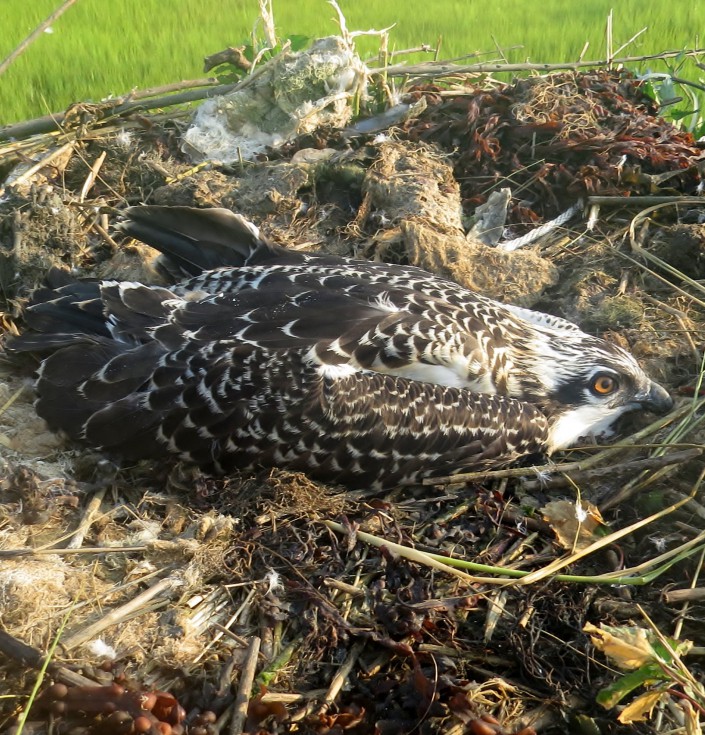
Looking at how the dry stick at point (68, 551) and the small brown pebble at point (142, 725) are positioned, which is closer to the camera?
the small brown pebble at point (142, 725)

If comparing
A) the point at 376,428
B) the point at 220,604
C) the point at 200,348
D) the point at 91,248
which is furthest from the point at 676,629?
the point at 91,248

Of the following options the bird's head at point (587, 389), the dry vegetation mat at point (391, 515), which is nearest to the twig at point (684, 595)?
the dry vegetation mat at point (391, 515)

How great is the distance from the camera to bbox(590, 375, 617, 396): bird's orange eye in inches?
148

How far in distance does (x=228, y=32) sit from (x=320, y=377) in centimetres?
560

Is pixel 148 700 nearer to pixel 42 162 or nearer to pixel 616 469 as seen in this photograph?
pixel 616 469

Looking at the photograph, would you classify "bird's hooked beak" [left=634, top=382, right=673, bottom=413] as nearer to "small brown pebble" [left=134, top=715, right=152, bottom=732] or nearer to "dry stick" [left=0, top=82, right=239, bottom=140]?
"small brown pebble" [left=134, top=715, right=152, bottom=732]

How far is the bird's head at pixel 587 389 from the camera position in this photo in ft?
12.3

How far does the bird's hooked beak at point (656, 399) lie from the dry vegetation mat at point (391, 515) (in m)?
0.07

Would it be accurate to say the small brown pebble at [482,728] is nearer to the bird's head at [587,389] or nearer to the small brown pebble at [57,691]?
the small brown pebble at [57,691]

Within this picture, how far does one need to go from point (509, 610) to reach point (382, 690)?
0.60 metres

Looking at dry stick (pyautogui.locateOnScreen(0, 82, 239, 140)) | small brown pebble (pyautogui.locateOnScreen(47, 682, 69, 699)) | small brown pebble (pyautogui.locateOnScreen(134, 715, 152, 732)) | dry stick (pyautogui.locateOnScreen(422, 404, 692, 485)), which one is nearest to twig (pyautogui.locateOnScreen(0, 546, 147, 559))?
small brown pebble (pyautogui.locateOnScreen(47, 682, 69, 699))

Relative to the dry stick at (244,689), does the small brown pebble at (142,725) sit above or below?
above

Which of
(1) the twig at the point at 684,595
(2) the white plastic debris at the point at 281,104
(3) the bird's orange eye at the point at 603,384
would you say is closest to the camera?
(1) the twig at the point at 684,595

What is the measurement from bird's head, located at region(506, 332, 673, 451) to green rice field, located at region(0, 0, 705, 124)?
360 cm
